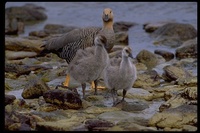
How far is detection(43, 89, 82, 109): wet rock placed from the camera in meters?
8.17

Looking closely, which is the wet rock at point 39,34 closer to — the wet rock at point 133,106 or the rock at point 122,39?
the rock at point 122,39

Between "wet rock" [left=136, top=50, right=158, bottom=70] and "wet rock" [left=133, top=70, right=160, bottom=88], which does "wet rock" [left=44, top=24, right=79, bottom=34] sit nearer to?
"wet rock" [left=136, top=50, right=158, bottom=70]

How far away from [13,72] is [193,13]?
1084 cm

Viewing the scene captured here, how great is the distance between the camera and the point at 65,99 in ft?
26.8

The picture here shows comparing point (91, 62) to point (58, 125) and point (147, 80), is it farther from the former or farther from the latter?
point (147, 80)

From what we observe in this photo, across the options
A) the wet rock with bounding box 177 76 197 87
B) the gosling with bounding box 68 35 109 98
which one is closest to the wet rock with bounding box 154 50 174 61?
the wet rock with bounding box 177 76 197 87

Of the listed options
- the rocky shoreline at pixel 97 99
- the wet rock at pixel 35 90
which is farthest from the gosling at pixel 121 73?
the wet rock at pixel 35 90

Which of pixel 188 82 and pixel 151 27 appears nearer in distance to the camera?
pixel 188 82

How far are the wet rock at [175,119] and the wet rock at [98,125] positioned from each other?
584 millimetres

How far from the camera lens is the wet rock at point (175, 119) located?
7.05 m

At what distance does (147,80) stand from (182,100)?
99.2 inches

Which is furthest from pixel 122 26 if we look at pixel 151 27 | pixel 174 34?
pixel 174 34

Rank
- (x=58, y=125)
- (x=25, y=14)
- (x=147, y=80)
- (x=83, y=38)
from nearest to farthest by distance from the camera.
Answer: (x=58, y=125), (x=83, y=38), (x=147, y=80), (x=25, y=14)

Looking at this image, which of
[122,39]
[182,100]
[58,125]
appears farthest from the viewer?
[122,39]
